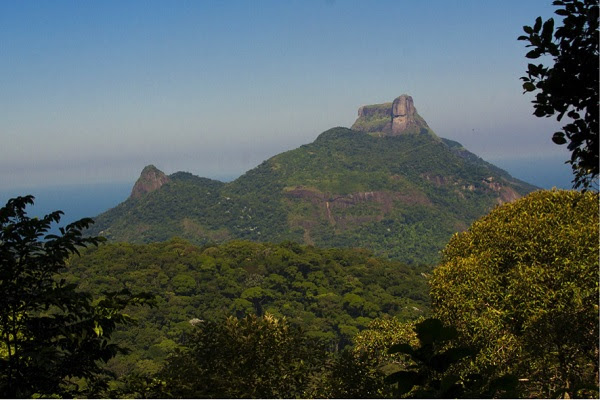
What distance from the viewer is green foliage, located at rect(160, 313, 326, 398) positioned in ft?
34.3

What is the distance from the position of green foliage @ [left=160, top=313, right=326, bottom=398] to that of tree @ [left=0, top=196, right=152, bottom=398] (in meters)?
3.79

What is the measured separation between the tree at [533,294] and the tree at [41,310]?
27.2 ft

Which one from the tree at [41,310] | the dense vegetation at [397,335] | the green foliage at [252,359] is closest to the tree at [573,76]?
the dense vegetation at [397,335]

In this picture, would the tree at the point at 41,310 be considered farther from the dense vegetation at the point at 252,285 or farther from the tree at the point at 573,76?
the dense vegetation at the point at 252,285

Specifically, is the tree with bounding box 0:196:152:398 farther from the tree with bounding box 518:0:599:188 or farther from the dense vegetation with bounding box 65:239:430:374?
the dense vegetation with bounding box 65:239:430:374

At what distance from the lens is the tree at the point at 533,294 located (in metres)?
13.4

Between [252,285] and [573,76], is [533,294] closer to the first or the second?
[573,76]

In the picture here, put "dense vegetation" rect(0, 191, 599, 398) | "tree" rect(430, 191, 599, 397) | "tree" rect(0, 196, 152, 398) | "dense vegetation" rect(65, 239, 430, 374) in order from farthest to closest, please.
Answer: "dense vegetation" rect(65, 239, 430, 374) → "tree" rect(430, 191, 599, 397) → "tree" rect(0, 196, 152, 398) → "dense vegetation" rect(0, 191, 599, 398)

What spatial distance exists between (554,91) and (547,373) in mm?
12337

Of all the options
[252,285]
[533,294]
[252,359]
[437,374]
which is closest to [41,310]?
[437,374]


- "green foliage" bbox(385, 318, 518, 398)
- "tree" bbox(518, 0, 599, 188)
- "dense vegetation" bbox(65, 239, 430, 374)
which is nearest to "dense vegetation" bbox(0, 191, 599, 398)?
"green foliage" bbox(385, 318, 518, 398)

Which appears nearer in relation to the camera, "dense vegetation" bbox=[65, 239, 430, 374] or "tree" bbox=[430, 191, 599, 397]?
"tree" bbox=[430, 191, 599, 397]

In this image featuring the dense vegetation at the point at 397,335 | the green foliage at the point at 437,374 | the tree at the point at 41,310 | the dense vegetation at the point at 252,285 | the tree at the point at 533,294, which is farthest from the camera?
the dense vegetation at the point at 252,285

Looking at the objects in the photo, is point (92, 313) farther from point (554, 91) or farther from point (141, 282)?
point (141, 282)
